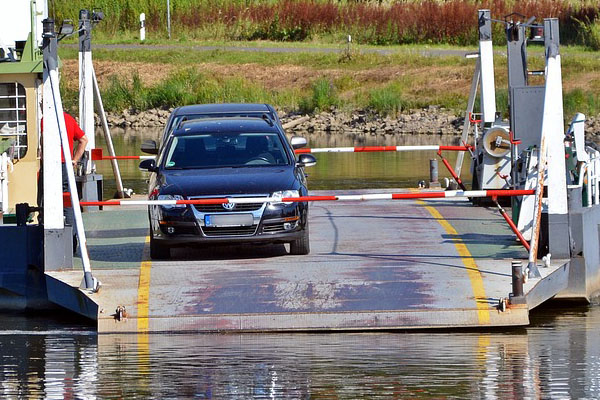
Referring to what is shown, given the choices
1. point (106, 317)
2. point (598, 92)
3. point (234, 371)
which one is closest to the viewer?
point (234, 371)

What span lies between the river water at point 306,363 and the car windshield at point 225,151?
264 cm

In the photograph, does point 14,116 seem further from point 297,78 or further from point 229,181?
point 297,78

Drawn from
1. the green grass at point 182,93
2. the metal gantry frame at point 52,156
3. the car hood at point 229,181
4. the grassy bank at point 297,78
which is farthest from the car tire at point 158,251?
the green grass at point 182,93

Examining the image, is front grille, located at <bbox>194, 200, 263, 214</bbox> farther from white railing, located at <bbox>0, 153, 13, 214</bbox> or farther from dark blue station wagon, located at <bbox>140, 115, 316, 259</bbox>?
white railing, located at <bbox>0, 153, 13, 214</bbox>

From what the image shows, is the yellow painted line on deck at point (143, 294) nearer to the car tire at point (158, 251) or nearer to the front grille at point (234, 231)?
the car tire at point (158, 251)

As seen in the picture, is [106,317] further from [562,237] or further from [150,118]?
[150,118]

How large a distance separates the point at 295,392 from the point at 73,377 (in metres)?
1.90

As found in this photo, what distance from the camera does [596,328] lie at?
13.5m

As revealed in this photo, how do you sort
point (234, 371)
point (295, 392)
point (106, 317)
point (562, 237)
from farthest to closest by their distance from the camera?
point (562, 237) < point (106, 317) < point (234, 371) < point (295, 392)

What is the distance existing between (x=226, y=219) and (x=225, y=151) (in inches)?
64.0

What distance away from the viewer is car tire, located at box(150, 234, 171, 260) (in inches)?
598

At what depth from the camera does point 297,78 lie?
157 feet

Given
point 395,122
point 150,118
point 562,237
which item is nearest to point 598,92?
point 395,122

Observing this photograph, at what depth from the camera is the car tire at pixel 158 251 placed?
1519cm
